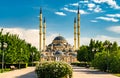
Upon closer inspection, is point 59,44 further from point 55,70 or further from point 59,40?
point 55,70

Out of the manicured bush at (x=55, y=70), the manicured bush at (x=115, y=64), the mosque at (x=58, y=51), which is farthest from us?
the mosque at (x=58, y=51)

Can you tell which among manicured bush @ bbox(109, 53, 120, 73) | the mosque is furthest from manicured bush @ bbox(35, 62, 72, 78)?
the mosque

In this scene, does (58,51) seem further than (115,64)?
Yes

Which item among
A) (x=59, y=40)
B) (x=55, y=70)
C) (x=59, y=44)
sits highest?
(x=59, y=40)

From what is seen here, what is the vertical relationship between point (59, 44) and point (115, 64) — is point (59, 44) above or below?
above

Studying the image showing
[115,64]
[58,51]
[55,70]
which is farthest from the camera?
[58,51]

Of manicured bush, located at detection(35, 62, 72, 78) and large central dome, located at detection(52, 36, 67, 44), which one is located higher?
large central dome, located at detection(52, 36, 67, 44)

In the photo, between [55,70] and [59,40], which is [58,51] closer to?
[59,40]

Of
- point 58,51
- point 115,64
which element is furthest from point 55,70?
point 58,51

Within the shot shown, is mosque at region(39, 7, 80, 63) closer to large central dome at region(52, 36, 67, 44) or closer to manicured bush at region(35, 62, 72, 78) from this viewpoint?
large central dome at region(52, 36, 67, 44)

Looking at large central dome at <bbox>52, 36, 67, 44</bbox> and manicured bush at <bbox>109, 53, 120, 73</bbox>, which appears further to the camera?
large central dome at <bbox>52, 36, 67, 44</bbox>

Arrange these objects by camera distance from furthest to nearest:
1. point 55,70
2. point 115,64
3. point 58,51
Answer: point 58,51
point 115,64
point 55,70

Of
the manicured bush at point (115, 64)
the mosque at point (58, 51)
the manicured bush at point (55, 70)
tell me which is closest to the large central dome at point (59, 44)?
the mosque at point (58, 51)

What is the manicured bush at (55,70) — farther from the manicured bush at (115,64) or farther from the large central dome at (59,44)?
the large central dome at (59,44)
